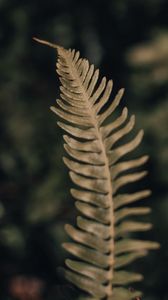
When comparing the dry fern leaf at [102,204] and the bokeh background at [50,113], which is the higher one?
the bokeh background at [50,113]

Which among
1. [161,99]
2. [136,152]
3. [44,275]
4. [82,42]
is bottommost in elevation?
[44,275]

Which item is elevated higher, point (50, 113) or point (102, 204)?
point (50, 113)

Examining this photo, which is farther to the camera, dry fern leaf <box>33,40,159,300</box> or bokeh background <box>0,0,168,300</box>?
bokeh background <box>0,0,168,300</box>

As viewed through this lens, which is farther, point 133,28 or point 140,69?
point 133,28

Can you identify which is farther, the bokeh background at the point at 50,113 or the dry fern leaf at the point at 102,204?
Result: the bokeh background at the point at 50,113

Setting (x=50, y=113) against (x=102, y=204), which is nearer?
(x=102, y=204)

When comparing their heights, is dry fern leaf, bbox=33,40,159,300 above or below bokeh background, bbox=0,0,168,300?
below

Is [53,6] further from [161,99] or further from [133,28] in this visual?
[161,99]

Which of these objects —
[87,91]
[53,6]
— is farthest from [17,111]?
[87,91]
